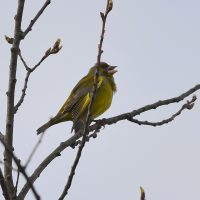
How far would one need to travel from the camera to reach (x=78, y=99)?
8094 millimetres

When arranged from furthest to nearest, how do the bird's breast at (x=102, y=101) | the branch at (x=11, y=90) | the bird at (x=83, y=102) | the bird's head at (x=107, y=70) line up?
the bird's head at (x=107, y=70) < the bird's breast at (x=102, y=101) < the bird at (x=83, y=102) < the branch at (x=11, y=90)

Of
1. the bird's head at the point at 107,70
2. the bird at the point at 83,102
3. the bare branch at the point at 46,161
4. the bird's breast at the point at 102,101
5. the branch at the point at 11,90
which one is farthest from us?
the bird's head at the point at 107,70

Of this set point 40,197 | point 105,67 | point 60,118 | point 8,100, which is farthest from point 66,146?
point 105,67

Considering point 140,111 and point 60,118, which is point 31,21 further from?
point 60,118

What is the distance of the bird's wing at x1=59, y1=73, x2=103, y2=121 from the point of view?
25.4ft

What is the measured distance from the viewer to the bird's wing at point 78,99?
25.4 feet

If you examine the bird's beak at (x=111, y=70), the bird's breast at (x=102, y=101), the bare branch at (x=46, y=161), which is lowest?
the bare branch at (x=46, y=161)

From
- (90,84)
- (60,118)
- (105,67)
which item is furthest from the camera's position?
(105,67)

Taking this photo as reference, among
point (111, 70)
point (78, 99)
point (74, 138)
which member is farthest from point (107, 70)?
point (74, 138)

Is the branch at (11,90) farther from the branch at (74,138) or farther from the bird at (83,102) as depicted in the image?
the bird at (83,102)

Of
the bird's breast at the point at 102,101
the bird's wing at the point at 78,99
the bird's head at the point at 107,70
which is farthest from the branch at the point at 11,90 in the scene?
the bird's head at the point at 107,70

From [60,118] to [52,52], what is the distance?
228 cm

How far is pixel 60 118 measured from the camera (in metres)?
7.83

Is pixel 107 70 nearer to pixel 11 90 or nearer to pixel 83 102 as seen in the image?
pixel 83 102
